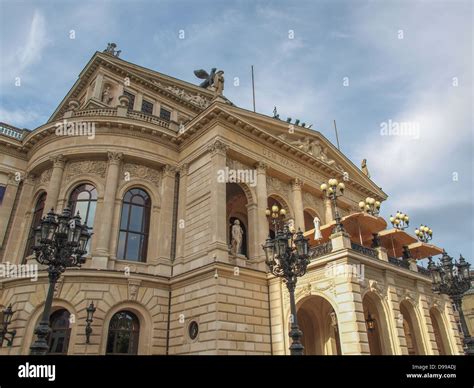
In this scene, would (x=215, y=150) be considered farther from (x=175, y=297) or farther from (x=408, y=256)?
(x=408, y=256)

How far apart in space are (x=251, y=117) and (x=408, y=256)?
12503mm

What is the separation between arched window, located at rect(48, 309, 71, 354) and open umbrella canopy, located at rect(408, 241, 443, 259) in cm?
1926

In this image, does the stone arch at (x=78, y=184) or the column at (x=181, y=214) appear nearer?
the column at (x=181, y=214)

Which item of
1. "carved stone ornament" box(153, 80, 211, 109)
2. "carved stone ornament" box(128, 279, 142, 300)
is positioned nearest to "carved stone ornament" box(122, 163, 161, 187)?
"carved stone ornament" box(128, 279, 142, 300)

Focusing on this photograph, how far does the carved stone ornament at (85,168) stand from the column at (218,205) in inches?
260

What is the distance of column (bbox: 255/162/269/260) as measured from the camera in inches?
832

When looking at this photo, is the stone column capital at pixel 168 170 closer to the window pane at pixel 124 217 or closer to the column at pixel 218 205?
the window pane at pixel 124 217

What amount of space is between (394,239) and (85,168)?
61.5 ft

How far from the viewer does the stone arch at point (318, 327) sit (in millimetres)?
20922

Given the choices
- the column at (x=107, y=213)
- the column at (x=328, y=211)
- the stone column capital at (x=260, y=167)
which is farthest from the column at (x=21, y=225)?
the column at (x=328, y=211)

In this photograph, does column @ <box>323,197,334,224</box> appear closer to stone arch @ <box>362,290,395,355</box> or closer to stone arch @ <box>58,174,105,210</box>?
stone arch @ <box>362,290,395,355</box>
